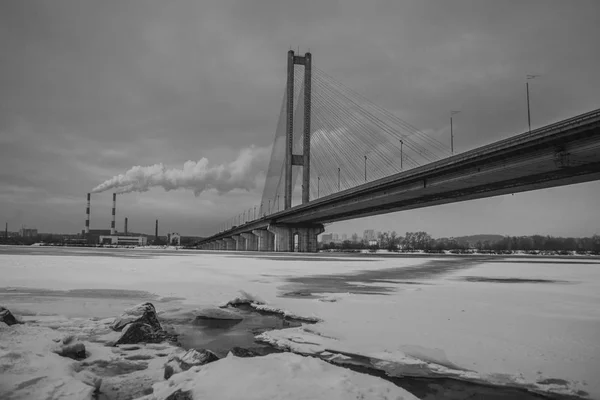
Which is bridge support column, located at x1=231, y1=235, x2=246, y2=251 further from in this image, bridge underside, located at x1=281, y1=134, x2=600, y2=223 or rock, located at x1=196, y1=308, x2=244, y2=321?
rock, located at x1=196, y1=308, x2=244, y2=321

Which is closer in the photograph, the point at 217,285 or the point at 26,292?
the point at 26,292

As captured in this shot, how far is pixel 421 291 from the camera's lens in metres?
12.8

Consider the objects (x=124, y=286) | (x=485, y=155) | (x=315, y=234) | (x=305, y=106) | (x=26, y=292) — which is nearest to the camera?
(x=26, y=292)

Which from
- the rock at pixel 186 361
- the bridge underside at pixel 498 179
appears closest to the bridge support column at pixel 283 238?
the bridge underside at pixel 498 179

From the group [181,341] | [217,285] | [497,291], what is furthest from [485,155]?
[181,341]

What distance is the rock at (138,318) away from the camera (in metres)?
7.21

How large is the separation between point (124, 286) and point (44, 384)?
407 inches

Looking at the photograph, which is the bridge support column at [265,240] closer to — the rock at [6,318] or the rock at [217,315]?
the rock at [217,315]

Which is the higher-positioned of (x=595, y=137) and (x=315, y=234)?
(x=595, y=137)

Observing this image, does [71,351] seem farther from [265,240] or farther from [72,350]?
[265,240]

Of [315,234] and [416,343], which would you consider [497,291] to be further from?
[315,234]

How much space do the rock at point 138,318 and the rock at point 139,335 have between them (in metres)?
0.25

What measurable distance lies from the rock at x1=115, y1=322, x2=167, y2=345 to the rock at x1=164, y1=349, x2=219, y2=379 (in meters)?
1.66

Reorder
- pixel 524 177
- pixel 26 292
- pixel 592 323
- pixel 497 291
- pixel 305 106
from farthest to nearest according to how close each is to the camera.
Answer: pixel 305 106
pixel 524 177
pixel 497 291
pixel 26 292
pixel 592 323
